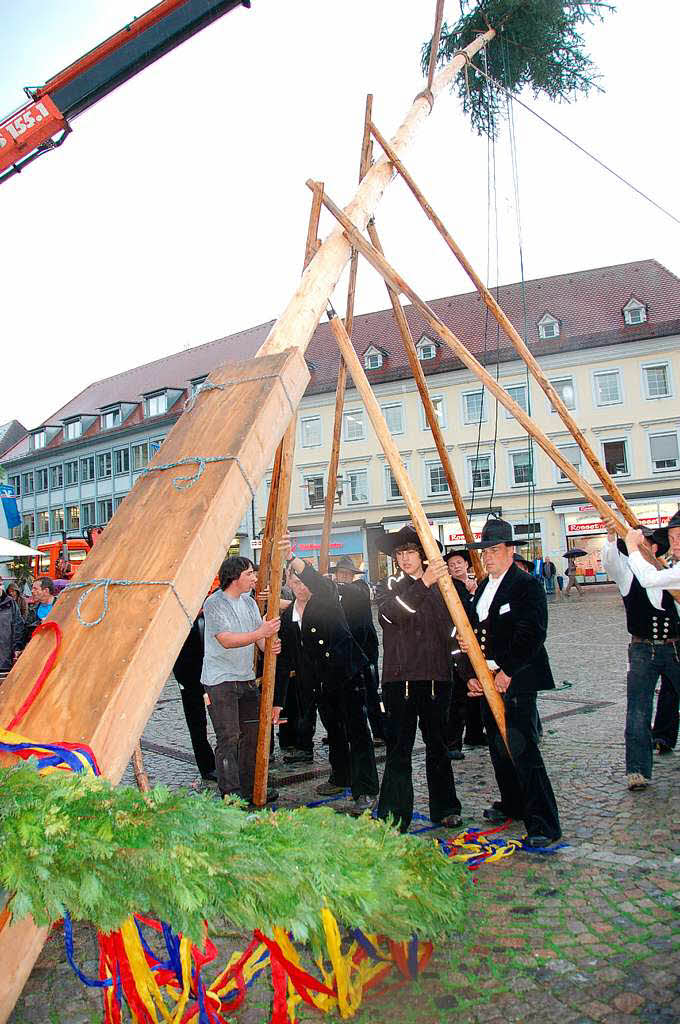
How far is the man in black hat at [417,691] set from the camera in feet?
16.3

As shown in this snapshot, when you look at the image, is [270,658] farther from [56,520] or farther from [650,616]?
[56,520]

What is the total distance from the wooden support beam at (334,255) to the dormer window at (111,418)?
43.5m

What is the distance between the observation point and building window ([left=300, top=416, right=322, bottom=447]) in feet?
135

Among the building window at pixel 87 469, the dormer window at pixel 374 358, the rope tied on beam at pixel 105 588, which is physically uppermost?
the dormer window at pixel 374 358

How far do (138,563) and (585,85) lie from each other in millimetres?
7473

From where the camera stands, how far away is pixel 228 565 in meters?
5.92

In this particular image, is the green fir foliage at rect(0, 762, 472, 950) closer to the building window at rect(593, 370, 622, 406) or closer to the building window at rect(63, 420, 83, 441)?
the building window at rect(593, 370, 622, 406)

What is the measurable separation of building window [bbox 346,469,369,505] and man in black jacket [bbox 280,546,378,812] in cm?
3438

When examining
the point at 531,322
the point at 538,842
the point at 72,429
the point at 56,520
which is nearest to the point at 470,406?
the point at 531,322

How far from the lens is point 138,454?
4672 cm

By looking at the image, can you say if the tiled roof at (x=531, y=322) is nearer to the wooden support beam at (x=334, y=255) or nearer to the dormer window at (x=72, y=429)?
the dormer window at (x=72, y=429)

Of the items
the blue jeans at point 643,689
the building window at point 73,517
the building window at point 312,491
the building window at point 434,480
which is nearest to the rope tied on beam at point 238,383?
the blue jeans at point 643,689

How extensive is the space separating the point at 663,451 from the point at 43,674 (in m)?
36.7

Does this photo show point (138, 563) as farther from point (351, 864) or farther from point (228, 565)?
point (228, 565)
